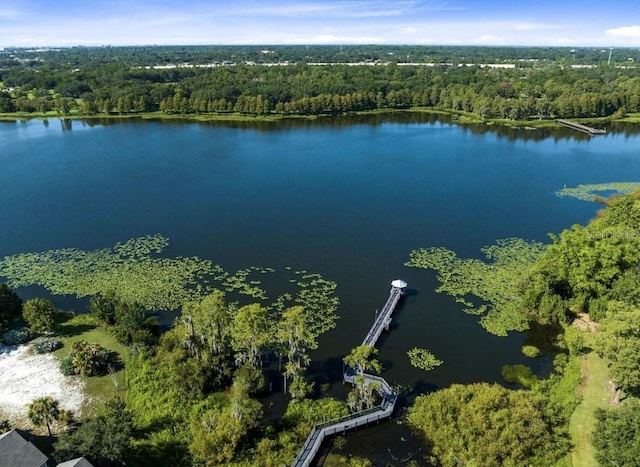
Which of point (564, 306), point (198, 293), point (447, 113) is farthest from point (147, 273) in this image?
point (447, 113)

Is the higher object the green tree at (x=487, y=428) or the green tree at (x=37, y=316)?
the green tree at (x=37, y=316)

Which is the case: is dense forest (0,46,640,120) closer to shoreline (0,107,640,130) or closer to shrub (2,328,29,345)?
Result: shoreline (0,107,640,130)

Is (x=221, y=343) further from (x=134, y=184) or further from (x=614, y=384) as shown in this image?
(x=134, y=184)

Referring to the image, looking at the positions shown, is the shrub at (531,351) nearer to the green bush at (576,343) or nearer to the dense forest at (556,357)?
the dense forest at (556,357)

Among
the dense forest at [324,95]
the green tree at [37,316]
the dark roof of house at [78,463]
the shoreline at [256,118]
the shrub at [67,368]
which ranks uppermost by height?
the dense forest at [324,95]

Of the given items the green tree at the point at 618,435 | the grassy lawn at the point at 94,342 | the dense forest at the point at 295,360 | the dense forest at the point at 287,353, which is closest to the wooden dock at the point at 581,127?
the dense forest at the point at 287,353

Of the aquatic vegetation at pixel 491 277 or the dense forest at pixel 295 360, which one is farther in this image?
the aquatic vegetation at pixel 491 277

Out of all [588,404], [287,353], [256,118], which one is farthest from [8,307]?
[256,118]

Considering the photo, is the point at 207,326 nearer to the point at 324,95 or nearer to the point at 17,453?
the point at 17,453
